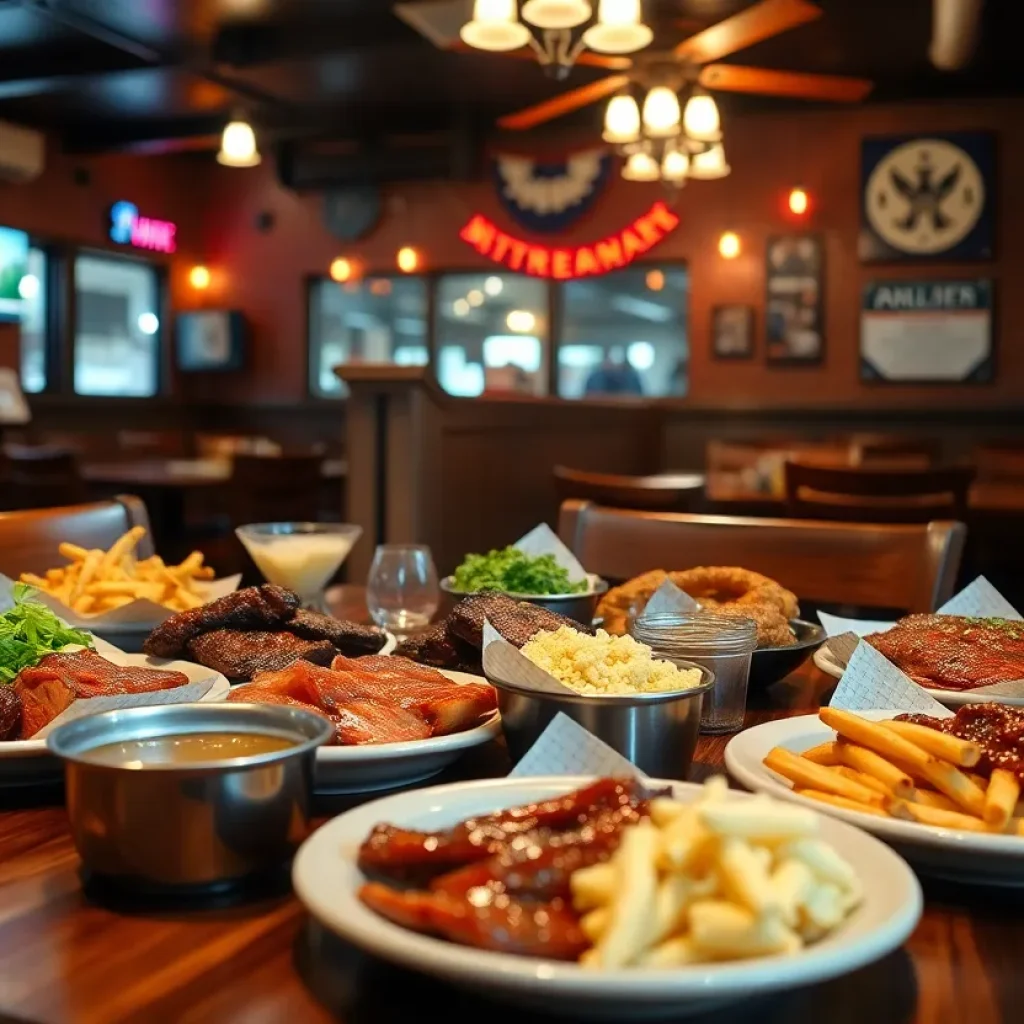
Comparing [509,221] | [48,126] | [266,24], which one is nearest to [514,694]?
[266,24]

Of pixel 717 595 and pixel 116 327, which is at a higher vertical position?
pixel 116 327

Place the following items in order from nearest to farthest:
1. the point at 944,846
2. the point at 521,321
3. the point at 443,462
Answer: the point at 944,846, the point at 443,462, the point at 521,321

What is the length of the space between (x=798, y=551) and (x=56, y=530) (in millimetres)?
1552

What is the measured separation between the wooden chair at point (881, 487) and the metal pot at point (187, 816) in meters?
2.78

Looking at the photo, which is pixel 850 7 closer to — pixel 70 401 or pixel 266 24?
pixel 266 24

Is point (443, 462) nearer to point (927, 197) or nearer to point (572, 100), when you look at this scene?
point (572, 100)

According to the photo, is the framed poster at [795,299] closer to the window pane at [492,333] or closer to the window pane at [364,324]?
the window pane at [492,333]

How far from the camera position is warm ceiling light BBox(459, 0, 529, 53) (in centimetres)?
410

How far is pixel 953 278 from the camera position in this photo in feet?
27.5

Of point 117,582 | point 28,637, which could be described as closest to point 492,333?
point 117,582

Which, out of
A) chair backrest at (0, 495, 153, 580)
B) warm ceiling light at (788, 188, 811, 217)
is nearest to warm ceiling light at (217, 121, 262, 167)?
chair backrest at (0, 495, 153, 580)

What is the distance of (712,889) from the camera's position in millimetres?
646

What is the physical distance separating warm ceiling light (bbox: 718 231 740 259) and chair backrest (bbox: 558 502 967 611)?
671cm

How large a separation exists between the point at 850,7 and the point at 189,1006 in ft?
23.8
